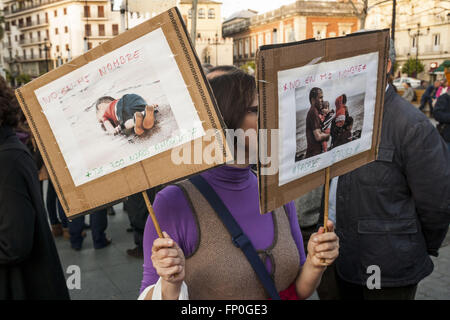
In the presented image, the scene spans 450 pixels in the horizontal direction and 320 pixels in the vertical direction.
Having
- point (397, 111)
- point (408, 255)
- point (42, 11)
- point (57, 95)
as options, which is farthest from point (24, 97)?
point (42, 11)

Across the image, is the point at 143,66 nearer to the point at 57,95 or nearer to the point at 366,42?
the point at 57,95

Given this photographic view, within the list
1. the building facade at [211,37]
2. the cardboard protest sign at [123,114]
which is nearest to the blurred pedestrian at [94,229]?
the cardboard protest sign at [123,114]

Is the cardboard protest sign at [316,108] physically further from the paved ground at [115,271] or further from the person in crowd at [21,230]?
the paved ground at [115,271]

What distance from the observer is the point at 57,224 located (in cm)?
549

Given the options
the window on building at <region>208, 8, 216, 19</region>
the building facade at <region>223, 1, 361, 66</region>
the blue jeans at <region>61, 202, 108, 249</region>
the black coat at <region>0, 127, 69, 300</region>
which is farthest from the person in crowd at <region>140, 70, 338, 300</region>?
the window on building at <region>208, 8, 216, 19</region>

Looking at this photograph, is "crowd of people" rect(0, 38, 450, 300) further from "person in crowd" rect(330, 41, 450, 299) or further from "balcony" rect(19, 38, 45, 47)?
"balcony" rect(19, 38, 45, 47)

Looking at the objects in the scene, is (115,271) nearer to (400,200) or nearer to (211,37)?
(400,200)

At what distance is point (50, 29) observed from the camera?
6500cm

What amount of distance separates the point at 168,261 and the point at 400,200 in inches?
56.7

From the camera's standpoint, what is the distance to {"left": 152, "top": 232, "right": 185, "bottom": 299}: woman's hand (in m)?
1.24

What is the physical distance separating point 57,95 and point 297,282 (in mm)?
1070

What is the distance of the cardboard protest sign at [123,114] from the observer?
4.02 feet

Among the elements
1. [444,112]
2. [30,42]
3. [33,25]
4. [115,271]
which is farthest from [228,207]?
[30,42]

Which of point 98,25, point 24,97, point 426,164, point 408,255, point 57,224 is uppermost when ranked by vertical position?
point 98,25
